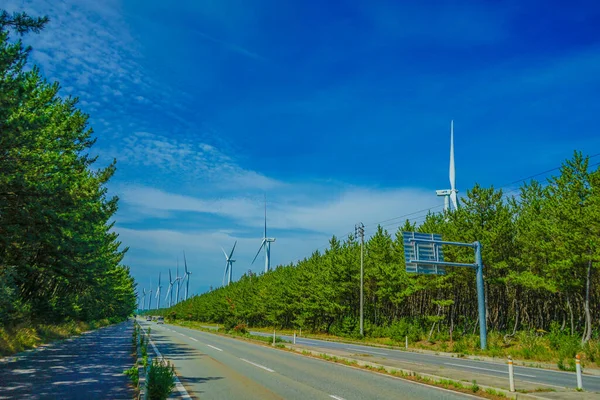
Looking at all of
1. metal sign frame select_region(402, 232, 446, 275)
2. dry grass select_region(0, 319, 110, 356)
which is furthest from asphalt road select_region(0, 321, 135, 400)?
metal sign frame select_region(402, 232, 446, 275)

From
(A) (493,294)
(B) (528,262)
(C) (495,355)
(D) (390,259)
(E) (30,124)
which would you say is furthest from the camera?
(D) (390,259)

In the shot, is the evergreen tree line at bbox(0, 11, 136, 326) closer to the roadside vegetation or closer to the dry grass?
the dry grass

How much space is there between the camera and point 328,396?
10.3 metres

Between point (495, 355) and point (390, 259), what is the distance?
20.0m

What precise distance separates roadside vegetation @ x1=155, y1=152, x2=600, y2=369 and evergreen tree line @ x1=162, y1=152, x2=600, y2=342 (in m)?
0.08

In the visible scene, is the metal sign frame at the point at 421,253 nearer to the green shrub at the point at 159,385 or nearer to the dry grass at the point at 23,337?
the green shrub at the point at 159,385

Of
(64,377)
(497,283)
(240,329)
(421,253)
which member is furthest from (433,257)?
(240,329)

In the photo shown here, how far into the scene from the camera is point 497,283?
32.8 m

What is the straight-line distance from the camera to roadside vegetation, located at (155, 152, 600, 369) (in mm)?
25375

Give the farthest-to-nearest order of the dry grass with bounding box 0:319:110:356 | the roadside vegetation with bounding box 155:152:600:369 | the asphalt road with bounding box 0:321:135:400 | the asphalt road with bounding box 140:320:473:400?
the roadside vegetation with bounding box 155:152:600:369
the dry grass with bounding box 0:319:110:356
the asphalt road with bounding box 140:320:473:400
the asphalt road with bounding box 0:321:135:400

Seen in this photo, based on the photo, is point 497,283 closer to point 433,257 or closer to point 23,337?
point 433,257

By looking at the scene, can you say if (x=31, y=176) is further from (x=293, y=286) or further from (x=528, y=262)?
(x=293, y=286)

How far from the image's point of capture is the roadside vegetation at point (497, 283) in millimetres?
25375

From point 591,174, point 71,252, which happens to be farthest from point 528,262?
point 71,252
